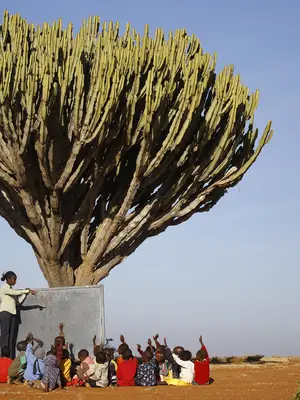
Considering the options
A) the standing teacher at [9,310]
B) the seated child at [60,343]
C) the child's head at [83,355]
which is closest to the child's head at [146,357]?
the child's head at [83,355]

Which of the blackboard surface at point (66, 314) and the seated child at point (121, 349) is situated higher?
the blackboard surface at point (66, 314)

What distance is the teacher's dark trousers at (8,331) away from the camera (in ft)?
41.8

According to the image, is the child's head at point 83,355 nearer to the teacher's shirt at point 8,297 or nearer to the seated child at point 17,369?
the seated child at point 17,369

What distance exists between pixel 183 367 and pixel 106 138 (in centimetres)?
428

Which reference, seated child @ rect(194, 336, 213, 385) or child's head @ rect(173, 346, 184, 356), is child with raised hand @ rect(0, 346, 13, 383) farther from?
seated child @ rect(194, 336, 213, 385)

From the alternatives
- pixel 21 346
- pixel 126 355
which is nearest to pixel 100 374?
pixel 126 355

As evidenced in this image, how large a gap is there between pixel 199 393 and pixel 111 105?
200 inches

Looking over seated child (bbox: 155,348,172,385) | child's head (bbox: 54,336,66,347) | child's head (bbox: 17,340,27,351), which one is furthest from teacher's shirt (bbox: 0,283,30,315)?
seated child (bbox: 155,348,172,385)

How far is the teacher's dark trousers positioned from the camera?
1275 cm

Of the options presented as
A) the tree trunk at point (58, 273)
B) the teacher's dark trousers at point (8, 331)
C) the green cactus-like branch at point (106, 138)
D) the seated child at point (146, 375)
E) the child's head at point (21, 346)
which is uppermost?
the green cactus-like branch at point (106, 138)

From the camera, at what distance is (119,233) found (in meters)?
13.9

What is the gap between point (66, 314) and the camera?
1322 centimetres

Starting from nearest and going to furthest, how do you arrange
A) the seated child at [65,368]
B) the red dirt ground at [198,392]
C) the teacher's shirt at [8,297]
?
the red dirt ground at [198,392] < the seated child at [65,368] < the teacher's shirt at [8,297]

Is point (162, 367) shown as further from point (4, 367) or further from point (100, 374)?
point (4, 367)
